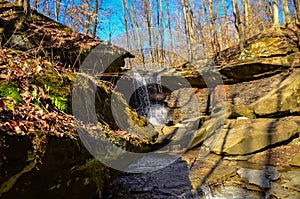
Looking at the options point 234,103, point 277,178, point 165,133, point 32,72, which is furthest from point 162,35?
point 32,72

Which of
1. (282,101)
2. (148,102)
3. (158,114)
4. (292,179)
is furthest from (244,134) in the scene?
(148,102)

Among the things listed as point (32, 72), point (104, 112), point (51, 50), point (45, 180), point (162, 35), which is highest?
point (162, 35)

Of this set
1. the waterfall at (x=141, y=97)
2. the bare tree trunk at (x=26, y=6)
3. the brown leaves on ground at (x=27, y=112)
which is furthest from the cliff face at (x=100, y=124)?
the waterfall at (x=141, y=97)

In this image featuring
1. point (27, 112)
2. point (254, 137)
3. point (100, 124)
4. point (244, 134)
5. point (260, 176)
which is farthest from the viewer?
point (244, 134)

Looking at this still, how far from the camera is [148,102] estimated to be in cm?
1600

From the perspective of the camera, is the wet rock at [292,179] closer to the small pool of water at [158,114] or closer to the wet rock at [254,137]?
the wet rock at [254,137]

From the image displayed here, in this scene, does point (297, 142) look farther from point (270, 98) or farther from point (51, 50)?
point (51, 50)

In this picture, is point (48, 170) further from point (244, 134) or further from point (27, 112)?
point (244, 134)

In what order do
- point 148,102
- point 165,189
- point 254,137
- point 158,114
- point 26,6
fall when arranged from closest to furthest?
point 26,6 → point 165,189 → point 254,137 → point 158,114 → point 148,102

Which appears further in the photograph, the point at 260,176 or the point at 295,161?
the point at 295,161

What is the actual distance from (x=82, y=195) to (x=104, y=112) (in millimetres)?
1259

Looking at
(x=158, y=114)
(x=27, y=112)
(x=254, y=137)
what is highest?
(x=27, y=112)

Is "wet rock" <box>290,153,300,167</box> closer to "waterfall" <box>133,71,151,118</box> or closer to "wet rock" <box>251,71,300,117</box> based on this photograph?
"wet rock" <box>251,71,300,117</box>

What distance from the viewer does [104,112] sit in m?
3.57
